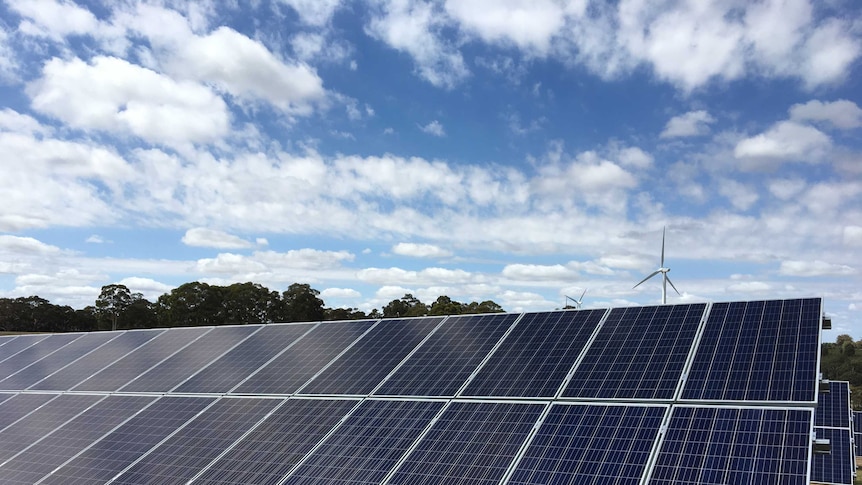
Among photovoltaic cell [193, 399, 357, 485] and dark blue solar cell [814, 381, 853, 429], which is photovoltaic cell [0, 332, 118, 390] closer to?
photovoltaic cell [193, 399, 357, 485]

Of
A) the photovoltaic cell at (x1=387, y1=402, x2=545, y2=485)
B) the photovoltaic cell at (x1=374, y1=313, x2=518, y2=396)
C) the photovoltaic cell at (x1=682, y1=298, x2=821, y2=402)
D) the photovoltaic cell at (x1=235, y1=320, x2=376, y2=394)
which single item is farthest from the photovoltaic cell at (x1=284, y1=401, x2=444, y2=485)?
the photovoltaic cell at (x1=682, y1=298, x2=821, y2=402)

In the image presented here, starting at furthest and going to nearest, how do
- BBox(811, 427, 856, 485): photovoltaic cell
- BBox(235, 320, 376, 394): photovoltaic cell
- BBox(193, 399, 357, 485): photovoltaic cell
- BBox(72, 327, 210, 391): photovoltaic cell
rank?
BBox(72, 327, 210, 391): photovoltaic cell, BBox(235, 320, 376, 394): photovoltaic cell, BBox(811, 427, 856, 485): photovoltaic cell, BBox(193, 399, 357, 485): photovoltaic cell

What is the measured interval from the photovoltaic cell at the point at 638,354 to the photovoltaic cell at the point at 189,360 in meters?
17.4

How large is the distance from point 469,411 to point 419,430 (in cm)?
162

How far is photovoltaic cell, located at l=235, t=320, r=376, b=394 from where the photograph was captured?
2353 centimetres

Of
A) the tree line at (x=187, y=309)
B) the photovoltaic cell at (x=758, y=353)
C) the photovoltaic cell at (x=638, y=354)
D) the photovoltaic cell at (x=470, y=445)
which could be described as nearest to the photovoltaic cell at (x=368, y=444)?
the photovoltaic cell at (x=470, y=445)

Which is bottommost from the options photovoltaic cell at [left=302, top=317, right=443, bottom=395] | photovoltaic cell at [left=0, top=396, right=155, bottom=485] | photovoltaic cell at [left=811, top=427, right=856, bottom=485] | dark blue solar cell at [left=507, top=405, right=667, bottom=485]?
photovoltaic cell at [left=0, top=396, right=155, bottom=485]

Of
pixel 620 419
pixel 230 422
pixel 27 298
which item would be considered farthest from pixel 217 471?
pixel 27 298

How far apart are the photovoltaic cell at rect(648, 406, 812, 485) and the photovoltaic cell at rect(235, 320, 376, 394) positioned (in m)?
13.6

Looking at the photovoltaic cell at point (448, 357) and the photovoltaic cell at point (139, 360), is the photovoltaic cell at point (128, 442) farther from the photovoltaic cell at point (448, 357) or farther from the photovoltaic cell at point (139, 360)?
the photovoltaic cell at point (448, 357)

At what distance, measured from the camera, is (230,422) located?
70.8ft

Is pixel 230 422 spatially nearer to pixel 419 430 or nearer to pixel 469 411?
pixel 419 430

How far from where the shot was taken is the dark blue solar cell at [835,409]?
107 feet

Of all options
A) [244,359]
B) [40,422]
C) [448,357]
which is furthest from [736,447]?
[40,422]
